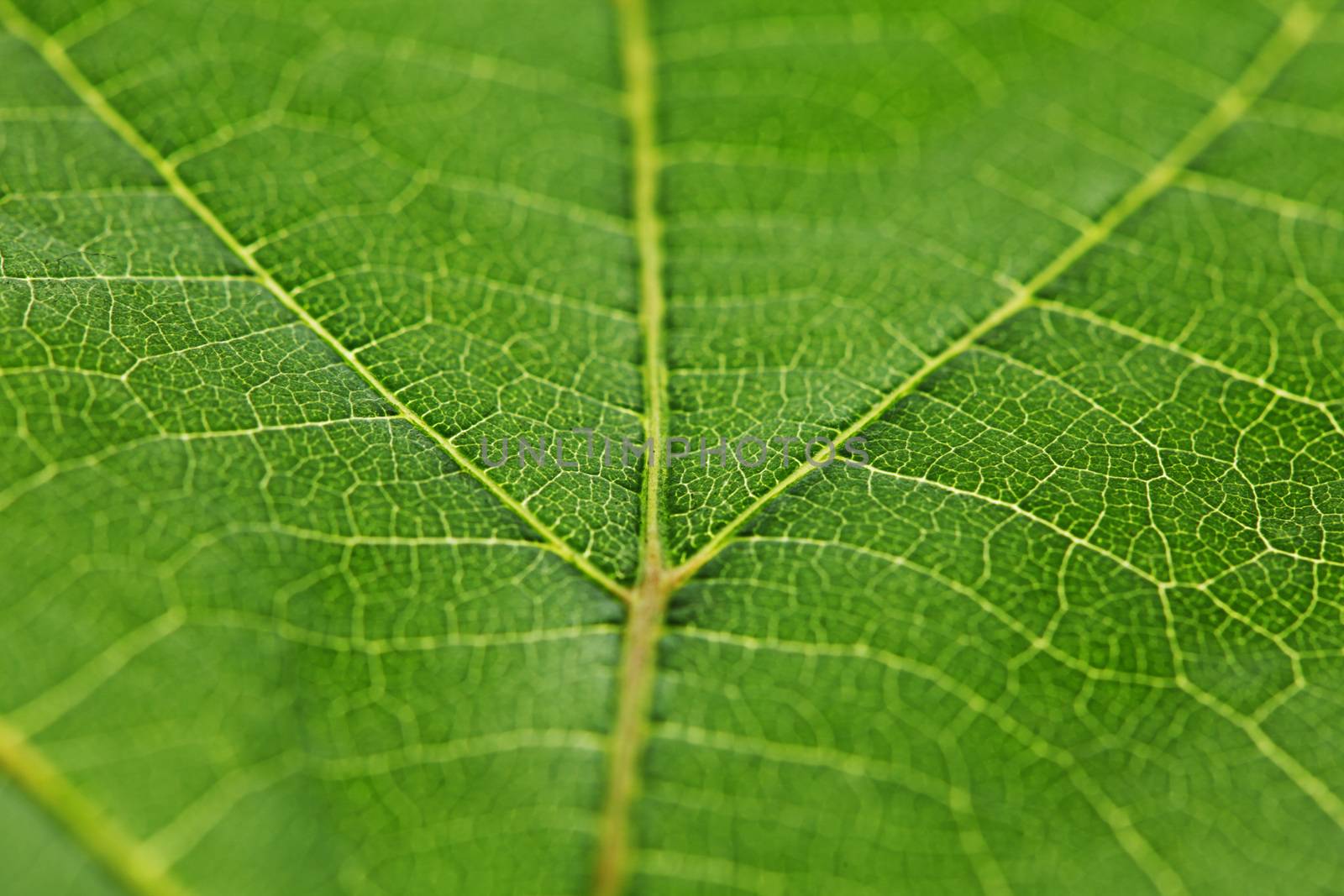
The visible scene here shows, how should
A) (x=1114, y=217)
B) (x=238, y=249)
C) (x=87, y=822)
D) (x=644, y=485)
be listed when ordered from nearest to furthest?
1. (x=87, y=822)
2. (x=644, y=485)
3. (x=238, y=249)
4. (x=1114, y=217)

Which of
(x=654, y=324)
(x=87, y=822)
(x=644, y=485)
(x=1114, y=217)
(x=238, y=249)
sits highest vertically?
(x=1114, y=217)

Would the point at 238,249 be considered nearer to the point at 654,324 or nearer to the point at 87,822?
the point at 654,324

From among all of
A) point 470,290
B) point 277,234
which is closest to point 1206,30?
point 470,290

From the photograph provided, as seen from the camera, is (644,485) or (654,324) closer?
(644,485)

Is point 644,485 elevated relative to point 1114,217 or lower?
lower

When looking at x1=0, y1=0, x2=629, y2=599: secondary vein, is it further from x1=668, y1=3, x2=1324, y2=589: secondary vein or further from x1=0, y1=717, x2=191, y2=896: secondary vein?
x1=0, y1=717, x2=191, y2=896: secondary vein

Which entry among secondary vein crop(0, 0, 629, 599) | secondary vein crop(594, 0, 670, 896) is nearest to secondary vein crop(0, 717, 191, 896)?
secondary vein crop(594, 0, 670, 896)

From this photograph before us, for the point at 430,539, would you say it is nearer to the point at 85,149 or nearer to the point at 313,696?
the point at 313,696

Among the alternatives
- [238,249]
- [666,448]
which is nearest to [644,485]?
[666,448]
